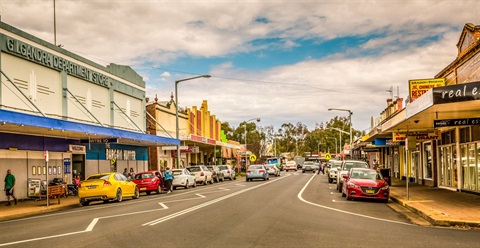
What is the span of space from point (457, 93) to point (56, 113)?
2315 centimetres

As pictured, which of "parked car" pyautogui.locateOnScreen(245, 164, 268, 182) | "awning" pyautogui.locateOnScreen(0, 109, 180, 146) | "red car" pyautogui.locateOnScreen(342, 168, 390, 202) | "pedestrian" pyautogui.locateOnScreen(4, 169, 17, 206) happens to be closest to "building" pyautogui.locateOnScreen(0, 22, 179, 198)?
"awning" pyautogui.locateOnScreen(0, 109, 180, 146)

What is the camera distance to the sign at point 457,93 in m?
16.5

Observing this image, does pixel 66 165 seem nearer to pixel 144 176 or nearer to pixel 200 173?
pixel 144 176

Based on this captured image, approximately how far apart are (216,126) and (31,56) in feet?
157

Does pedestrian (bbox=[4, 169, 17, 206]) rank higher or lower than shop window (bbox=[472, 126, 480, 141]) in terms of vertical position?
lower

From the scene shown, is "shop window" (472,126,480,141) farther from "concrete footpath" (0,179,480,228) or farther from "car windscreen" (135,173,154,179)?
"car windscreen" (135,173,154,179)

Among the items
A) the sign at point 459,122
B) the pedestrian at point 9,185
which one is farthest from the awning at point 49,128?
the sign at point 459,122

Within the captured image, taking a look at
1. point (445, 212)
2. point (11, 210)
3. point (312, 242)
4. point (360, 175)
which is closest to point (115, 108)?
point (11, 210)

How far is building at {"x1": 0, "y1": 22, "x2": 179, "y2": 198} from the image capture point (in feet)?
89.9

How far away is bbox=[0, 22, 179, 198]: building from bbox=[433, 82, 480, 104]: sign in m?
15.5

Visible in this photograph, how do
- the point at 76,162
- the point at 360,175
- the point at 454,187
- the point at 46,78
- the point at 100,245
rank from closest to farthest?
the point at 100,245, the point at 360,175, the point at 454,187, the point at 46,78, the point at 76,162

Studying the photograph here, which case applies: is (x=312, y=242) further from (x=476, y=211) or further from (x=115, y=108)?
(x=115, y=108)

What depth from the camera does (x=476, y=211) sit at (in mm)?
17984

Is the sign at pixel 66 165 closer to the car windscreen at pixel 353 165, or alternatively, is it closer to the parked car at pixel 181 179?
the parked car at pixel 181 179
